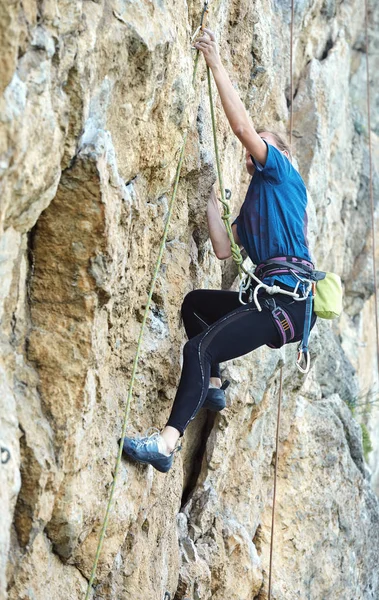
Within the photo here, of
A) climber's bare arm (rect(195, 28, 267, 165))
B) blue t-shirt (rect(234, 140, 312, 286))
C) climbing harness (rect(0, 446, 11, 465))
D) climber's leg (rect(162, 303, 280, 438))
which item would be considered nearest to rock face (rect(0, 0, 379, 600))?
climbing harness (rect(0, 446, 11, 465))

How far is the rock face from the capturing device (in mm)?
3332

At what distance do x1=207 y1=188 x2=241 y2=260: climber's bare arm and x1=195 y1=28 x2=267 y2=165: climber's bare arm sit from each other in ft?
2.33

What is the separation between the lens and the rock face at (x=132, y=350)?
3.33 m

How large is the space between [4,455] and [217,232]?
99.1 inches

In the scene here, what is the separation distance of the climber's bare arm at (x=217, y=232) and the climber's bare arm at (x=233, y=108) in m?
0.71

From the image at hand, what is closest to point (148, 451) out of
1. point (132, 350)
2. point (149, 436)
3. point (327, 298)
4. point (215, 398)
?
point (149, 436)

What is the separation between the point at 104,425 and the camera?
4238 millimetres

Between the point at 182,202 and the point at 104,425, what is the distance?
63.7 inches

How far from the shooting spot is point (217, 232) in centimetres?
537

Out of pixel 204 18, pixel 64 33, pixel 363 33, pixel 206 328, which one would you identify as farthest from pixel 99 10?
pixel 363 33

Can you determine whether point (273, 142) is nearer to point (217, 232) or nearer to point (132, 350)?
point (217, 232)

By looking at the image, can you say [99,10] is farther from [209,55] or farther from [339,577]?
[339,577]

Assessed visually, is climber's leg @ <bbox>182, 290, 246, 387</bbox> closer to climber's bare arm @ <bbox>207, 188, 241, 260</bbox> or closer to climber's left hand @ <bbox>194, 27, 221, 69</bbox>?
climber's bare arm @ <bbox>207, 188, 241, 260</bbox>

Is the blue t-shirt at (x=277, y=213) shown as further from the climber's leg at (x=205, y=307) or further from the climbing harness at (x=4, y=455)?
the climbing harness at (x=4, y=455)
